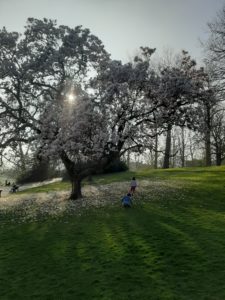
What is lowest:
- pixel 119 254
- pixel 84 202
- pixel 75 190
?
pixel 119 254

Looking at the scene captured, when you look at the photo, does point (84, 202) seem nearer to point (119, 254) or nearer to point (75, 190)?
point (75, 190)

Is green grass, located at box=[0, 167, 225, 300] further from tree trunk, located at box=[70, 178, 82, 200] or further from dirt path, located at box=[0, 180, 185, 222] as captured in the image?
tree trunk, located at box=[70, 178, 82, 200]

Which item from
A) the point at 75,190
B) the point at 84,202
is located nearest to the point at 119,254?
the point at 84,202

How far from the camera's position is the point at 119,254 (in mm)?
19656

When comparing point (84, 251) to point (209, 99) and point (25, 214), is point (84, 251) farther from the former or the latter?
point (209, 99)

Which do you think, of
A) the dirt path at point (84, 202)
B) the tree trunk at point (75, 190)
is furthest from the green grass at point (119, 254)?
the tree trunk at point (75, 190)

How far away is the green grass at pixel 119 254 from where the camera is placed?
624 inches

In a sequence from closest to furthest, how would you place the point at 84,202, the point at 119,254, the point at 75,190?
the point at 119,254 → the point at 84,202 → the point at 75,190

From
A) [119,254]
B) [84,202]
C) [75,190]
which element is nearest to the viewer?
[119,254]

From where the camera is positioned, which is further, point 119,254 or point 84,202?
point 84,202

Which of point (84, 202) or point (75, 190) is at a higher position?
point (75, 190)

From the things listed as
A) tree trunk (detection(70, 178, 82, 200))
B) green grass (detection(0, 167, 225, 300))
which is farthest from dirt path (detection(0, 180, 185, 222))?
green grass (detection(0, 167, 225, 300))

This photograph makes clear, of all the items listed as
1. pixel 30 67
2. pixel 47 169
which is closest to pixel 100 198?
pixel 30 67

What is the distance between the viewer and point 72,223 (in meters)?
27.1
